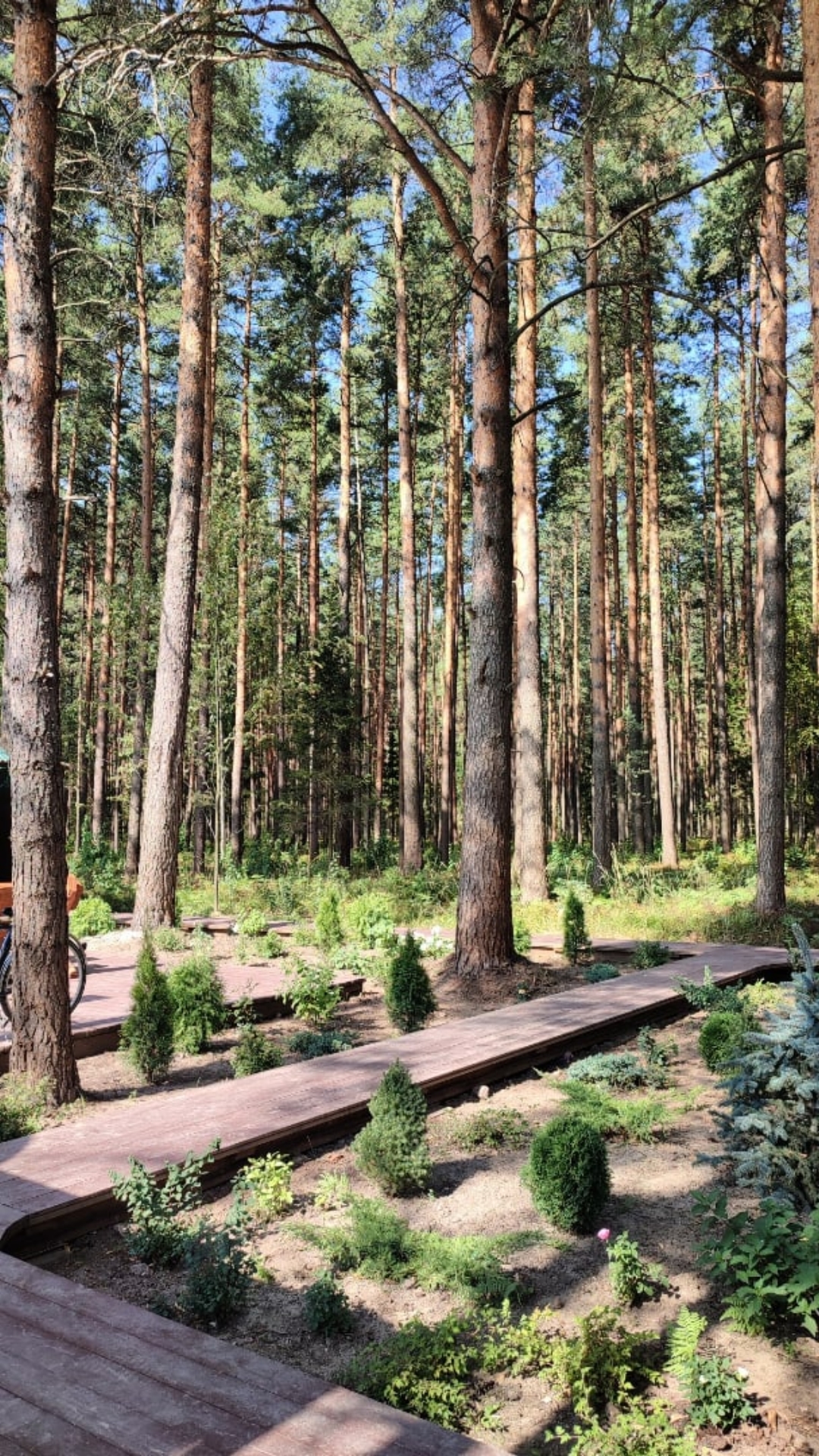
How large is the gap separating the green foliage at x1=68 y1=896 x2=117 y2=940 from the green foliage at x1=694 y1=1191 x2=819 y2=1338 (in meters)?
9.39

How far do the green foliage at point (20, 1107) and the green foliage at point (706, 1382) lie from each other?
326 cm

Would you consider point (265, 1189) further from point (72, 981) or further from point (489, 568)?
point (489, 568)

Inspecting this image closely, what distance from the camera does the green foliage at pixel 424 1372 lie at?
8.93 ft

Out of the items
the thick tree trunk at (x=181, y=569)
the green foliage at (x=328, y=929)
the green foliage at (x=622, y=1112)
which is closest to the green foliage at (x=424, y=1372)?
the green foliage at (x=622, y=1112)

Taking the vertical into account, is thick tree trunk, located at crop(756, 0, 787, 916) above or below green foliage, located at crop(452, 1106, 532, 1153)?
above

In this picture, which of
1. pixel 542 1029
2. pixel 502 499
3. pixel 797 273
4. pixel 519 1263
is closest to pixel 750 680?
pixel 797 273

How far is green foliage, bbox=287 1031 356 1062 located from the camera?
6.49 m

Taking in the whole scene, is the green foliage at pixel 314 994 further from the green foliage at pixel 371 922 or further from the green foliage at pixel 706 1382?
the green foliage at pixel 706 1382

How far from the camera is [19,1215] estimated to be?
3.60 meters

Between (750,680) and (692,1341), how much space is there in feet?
71.9

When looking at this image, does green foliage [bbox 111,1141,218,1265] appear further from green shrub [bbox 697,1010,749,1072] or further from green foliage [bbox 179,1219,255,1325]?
green shrub [bbox 697,1010,749,1072]

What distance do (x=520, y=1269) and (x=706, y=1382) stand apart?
3.51ft

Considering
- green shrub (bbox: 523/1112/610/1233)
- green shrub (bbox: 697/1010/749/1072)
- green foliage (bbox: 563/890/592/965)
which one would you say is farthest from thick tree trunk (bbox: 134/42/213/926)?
green shrub (bbox: 523/1112/610/1233)

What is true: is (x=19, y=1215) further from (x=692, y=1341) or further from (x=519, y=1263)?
(x=692, y=1341)
